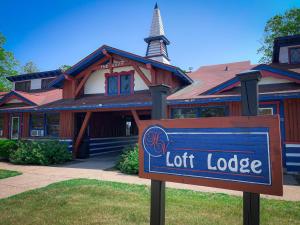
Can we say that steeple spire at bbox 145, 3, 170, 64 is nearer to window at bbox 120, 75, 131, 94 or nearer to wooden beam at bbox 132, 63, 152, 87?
window at bbox 120, 75, 131, 94

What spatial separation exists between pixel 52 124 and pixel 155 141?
46.3 ft

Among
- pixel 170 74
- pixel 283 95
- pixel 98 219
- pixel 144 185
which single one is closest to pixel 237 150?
pixel 98 219

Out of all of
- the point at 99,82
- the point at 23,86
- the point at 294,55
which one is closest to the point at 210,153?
the point at 99,82

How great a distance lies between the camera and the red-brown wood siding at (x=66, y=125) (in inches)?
574

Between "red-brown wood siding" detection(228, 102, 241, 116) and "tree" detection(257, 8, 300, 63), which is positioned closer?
"red-brown wood siding" detection(228, 102, 241, 116)

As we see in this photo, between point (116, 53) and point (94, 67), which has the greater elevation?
point (116, 53)

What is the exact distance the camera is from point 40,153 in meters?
12.5

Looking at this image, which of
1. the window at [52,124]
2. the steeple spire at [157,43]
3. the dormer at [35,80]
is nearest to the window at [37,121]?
the window at [52,124]

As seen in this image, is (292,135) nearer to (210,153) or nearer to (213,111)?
(213,111)

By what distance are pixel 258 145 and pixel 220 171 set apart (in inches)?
19.3

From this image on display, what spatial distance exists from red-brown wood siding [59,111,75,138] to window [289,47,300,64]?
13.5 meters

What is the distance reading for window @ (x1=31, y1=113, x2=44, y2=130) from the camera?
15.9 metres

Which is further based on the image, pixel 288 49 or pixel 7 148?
pixel 7 148

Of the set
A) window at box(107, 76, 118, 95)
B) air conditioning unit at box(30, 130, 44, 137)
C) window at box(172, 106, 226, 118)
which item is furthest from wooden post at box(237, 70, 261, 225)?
air conditioning unit at box(30, 130, 44, 137)
